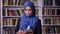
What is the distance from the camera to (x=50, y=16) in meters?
3.08

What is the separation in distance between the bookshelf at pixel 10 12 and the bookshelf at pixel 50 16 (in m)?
0.16

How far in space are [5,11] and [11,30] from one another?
0.34 meters

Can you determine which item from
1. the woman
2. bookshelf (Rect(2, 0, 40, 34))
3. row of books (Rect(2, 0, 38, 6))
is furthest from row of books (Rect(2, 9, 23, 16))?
the woman

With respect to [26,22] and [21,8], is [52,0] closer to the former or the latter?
[21,8]

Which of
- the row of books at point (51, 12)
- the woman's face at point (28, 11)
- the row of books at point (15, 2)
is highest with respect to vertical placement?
the row of books at point (15, 2)

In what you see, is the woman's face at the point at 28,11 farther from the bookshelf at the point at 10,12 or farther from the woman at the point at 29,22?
the bookshelf at the point at 10,12

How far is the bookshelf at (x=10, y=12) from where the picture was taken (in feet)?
9.96

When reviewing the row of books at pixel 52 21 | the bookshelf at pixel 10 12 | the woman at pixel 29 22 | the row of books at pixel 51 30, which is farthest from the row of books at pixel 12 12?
the woman at pixel 29 22

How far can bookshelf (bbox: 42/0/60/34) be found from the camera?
10.1 feet

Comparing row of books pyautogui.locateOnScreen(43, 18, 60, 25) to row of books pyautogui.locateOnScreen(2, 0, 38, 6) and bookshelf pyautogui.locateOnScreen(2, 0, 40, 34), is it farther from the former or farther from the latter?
row of books pyautogui.locateOnScreen(2, 0, 38, 6)

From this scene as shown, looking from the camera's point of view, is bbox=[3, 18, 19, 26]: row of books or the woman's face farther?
bbox=[3, 18, 19, 26]: row of books

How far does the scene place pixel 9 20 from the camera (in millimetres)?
3076

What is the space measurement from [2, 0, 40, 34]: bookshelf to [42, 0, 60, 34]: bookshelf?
0.16 meters

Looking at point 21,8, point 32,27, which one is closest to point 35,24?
point 32,27
